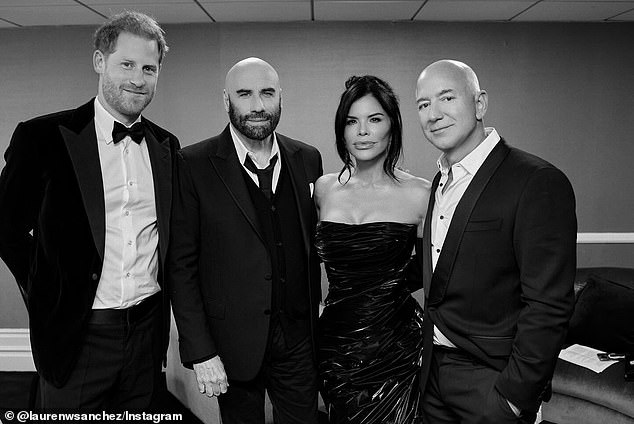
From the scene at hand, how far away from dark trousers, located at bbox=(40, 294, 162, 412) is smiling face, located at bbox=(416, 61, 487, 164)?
1163 mm

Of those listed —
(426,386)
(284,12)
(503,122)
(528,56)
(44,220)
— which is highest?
(284,12)

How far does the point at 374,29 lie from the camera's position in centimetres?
486

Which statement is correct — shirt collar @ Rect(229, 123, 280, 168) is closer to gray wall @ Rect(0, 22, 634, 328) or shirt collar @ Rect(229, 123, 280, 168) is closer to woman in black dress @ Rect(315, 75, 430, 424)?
woman in black dress @ Rect(315, 75, 430, 424)

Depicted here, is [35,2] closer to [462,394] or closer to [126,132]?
[126,132]

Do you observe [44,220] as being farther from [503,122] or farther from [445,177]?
[503,122]

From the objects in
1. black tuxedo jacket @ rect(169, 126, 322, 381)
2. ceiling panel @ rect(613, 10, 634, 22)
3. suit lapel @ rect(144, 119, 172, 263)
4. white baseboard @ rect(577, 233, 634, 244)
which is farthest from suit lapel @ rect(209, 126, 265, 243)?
ceiling panel @ rect(613, 10, 634, 22)

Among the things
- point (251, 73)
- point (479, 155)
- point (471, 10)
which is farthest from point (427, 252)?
point (471, 10)

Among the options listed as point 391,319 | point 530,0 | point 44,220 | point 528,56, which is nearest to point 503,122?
point 528,56

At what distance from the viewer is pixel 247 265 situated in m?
1.94

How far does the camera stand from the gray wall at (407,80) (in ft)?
15.7

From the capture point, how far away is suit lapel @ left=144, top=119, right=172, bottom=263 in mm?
→ 1921

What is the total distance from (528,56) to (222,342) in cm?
412

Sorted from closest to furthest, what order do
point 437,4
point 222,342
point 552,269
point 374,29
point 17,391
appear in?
point 552,269 → point 222,342 → point 17,391 → point 437,4 → point 374,29

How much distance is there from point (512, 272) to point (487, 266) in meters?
0.07
